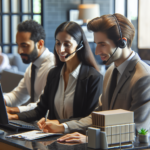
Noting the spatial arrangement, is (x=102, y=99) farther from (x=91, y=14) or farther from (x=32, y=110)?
(x=91, y=14)

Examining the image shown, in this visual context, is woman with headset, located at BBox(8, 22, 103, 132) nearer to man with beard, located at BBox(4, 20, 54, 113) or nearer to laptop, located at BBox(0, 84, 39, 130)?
laptop, located at BBox(0, 84, 39, 130)

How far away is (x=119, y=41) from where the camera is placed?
1482mm

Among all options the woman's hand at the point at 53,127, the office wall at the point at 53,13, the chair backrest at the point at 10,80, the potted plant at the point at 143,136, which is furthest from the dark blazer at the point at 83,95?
the office wall at the point at 53,13

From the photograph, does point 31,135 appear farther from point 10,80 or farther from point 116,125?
point 10,80

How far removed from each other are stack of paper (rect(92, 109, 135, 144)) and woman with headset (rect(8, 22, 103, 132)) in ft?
2.18

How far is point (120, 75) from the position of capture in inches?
62.4

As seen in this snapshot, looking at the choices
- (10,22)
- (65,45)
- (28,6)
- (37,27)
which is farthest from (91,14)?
(65,45)

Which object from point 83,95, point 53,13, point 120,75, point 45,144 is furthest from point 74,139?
point 53,13

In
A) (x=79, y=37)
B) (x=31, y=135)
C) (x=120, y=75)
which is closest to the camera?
(x=31, y=135)

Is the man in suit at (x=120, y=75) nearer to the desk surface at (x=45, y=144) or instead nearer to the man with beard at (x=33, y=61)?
the desk surface at (x=45, y=144)

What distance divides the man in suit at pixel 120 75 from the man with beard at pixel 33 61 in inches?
33.9

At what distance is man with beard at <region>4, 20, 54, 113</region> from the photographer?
97.7 inches

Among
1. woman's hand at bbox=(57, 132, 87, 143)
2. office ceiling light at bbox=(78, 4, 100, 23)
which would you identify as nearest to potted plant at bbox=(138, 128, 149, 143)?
woman's hand at bbox=(57, 132, 87, 143)

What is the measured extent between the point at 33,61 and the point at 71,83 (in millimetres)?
721
